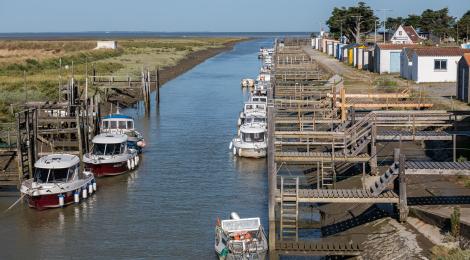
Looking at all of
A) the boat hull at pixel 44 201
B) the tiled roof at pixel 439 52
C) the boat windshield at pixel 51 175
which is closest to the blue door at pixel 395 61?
the tiled roof at pixel 439 52

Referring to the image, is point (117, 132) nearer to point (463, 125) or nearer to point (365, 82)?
point (463, 125)

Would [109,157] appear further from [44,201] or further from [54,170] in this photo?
[44,201]

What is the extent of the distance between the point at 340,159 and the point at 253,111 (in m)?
19.0

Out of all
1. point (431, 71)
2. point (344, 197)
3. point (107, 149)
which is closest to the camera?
point (344, 197)

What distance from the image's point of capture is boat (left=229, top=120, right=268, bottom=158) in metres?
42.7

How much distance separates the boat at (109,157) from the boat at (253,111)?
37.9 feet

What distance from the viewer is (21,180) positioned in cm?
3394

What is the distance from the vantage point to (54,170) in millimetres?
32500

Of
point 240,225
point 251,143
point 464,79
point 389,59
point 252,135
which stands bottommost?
point 240,225

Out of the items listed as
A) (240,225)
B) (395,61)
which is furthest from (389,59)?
(240,225)

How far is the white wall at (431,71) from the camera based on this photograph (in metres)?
60.4

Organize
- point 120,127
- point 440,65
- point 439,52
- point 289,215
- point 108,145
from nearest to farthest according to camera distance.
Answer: point 289,215 → point 108,145 → point 120,127 → point 439,52 → point 440,65

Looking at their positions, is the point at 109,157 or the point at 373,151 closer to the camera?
the point at 373,151

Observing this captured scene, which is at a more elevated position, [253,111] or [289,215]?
[253,111]
